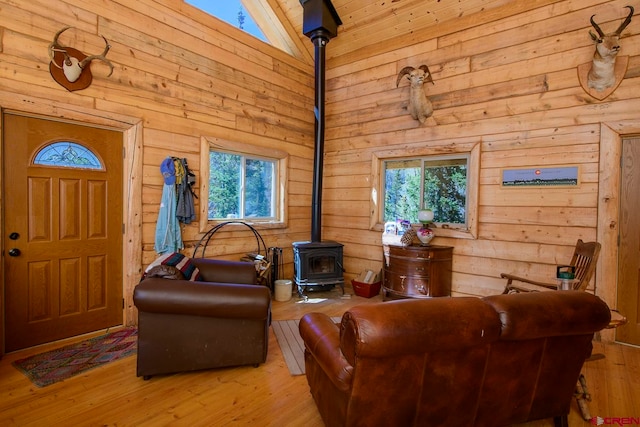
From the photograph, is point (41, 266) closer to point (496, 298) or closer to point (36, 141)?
point (36, 141)

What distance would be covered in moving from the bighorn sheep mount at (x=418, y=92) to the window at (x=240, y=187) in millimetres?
2070

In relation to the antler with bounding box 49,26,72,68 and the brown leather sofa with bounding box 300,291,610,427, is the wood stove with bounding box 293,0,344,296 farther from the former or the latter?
the antler with bounding box 49,26,72,68

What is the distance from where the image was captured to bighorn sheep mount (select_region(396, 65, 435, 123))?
4125 millimetres

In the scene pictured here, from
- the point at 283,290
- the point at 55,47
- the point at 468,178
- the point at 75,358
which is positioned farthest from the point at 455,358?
the point at 55,47

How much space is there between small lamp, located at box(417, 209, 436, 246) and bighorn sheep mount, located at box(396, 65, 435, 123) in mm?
1218

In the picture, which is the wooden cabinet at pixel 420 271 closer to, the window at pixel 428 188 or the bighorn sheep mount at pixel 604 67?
the window at pixel 428 188

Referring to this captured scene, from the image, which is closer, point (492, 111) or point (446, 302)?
point (446, 302)

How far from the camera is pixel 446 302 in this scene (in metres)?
1.48

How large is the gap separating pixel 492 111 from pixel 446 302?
3.19 metres

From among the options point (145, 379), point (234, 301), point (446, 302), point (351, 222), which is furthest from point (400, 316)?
point (351, 222)

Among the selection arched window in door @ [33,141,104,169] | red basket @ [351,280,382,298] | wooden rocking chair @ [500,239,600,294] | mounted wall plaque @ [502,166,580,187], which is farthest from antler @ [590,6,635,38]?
arched window in door @ [33,141,104,169]

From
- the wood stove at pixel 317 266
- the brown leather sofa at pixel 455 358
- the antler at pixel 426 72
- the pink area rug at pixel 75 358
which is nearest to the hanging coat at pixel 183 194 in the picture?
the pink area rug at pixel 75 358

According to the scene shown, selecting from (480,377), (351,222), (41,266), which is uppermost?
(351,222)

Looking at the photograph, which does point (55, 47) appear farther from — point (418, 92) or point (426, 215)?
point (426, 215)
